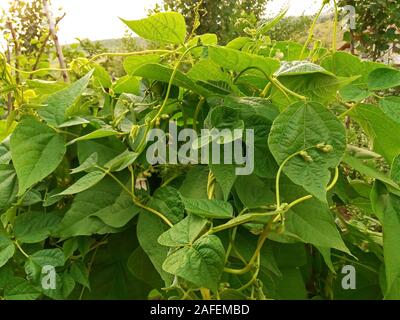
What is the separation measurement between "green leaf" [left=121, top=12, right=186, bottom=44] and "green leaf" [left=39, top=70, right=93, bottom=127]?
0.06m

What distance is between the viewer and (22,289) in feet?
1.35

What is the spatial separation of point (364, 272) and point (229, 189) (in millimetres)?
187

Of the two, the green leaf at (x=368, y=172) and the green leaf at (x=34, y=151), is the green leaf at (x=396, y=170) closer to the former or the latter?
the green leaf at (x=368, y=172)

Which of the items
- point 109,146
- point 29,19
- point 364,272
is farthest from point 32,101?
point 29,19

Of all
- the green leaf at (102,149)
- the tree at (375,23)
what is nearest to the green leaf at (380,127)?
the green leaf at (102,149)

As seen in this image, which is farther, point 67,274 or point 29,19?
point 29,19

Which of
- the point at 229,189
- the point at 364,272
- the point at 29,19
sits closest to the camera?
the point at 229,189

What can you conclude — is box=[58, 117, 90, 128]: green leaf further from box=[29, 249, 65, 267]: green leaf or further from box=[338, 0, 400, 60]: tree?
box=[338, 0, 400, 60]: tree

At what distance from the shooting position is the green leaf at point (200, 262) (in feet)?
1.01

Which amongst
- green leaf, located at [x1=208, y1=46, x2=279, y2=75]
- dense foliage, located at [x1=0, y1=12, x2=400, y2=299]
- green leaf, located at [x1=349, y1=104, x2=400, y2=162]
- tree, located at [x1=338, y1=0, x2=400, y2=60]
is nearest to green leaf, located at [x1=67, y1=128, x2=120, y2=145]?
dense foliage, located at [x1=0, y1=12, x2=400, y2=299]

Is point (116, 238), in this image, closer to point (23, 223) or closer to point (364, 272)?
point (23, 223)

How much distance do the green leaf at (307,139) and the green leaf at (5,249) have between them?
0.23 m

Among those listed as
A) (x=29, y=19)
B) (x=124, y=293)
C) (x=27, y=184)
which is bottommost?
(x=124, y=293)

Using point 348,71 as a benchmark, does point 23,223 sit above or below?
below
